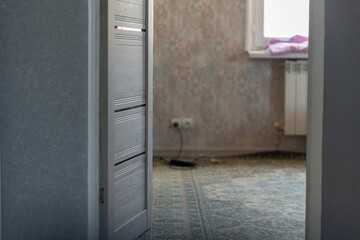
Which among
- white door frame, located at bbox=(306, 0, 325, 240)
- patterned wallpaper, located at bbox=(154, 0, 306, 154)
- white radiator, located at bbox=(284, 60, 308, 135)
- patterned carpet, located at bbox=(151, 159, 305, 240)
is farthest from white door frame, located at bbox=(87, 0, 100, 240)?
white radiator, located at bbox=(284, 60, 308, 135)

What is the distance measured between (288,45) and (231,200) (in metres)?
1.93

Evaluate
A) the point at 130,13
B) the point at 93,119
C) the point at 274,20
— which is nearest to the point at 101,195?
the point at 93,119

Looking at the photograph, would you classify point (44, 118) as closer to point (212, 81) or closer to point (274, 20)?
point (212, 81)

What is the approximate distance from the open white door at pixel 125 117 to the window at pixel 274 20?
237 cm

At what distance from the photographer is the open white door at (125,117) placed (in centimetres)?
247

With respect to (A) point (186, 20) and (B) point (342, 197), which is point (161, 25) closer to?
(A) point (186, 20)

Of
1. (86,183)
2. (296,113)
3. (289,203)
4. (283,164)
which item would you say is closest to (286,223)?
(289,203)

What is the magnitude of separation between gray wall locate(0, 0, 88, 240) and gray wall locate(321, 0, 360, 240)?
105 cm

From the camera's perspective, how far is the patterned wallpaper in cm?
502

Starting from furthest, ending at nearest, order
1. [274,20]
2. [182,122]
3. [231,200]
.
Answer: [182,122] → [274,20] → [231,200]

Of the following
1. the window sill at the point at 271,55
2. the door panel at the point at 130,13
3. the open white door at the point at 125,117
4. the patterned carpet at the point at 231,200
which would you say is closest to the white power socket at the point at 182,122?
the patterned carpet at the point at 231,200

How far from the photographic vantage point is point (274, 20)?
16.4 feet

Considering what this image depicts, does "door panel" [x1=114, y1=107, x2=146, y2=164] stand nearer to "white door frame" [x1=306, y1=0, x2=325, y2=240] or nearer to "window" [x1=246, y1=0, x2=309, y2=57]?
"white door frame" [x1=306, y1=0, x2=325, y2=240]

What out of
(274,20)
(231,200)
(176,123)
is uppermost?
(274,20)
